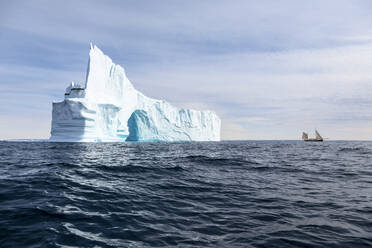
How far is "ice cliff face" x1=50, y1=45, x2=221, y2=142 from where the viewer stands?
128 feet

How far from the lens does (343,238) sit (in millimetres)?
3816

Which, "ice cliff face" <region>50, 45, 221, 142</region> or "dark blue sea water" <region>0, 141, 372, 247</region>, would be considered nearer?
"dark blue sea water" <region>0, 141, 372, 247</region>

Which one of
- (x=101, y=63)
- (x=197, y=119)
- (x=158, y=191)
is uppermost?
(x=101, y=63)

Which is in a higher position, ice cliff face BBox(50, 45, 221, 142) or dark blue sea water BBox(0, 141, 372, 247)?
ice cliff face BBox(50, 45, 221, 142)

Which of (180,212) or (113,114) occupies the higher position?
(113,114)

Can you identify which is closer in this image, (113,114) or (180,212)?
(180,212)

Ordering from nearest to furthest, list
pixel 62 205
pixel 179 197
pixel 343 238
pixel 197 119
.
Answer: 1. pixel 343 238
2. pixel 62 205
3. pixel 179 197
4. pixel 197 119

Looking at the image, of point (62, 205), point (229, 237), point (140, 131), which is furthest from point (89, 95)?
point (229, 237)

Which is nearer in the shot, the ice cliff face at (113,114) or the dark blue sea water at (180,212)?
the dark blue sea water at (180,212)

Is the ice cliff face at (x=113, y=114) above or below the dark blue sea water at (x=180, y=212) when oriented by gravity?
above

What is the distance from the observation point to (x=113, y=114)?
4391cm

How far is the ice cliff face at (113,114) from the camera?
38969mm

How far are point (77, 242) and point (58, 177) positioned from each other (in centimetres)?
529

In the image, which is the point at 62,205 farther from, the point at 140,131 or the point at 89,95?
the point at 140,131
